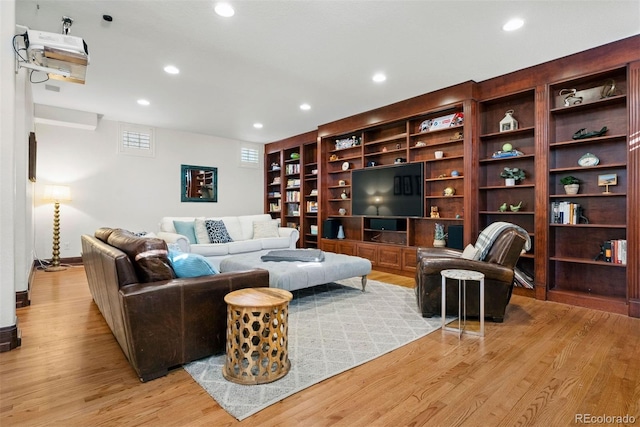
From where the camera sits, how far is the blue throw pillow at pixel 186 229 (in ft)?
16.7

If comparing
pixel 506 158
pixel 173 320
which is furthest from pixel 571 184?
pixel 173 320

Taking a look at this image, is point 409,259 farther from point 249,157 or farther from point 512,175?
point 249,157

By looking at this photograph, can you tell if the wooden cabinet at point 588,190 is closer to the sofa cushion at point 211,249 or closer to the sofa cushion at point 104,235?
the sofa cushion at point 211,249

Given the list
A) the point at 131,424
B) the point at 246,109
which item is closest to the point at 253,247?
the point at 246,109

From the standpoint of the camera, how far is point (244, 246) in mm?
5301

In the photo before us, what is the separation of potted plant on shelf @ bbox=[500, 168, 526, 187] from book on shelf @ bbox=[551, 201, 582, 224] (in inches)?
19.8

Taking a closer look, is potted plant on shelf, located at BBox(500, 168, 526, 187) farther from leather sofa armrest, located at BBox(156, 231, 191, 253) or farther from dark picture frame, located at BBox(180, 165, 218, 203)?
dark picture frame, located at BBox(180, 165, 218, 203)

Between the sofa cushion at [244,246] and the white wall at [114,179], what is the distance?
89.5 inches

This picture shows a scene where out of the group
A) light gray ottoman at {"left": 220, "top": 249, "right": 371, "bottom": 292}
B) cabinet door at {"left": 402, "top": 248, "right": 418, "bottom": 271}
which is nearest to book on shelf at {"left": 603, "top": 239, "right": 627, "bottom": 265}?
cabinet door at {"left": 402, "top": 248, "right": 418, "bottom": 271}

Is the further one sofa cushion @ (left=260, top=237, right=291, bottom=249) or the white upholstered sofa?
sofa cushion @ (left=260, top=237, right=291, bottom=249)

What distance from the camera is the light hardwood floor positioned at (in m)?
1.56

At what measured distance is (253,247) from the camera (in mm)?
5430

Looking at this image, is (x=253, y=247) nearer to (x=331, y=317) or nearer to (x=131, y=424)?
(x=331, y=317)

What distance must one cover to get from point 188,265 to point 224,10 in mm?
2101
